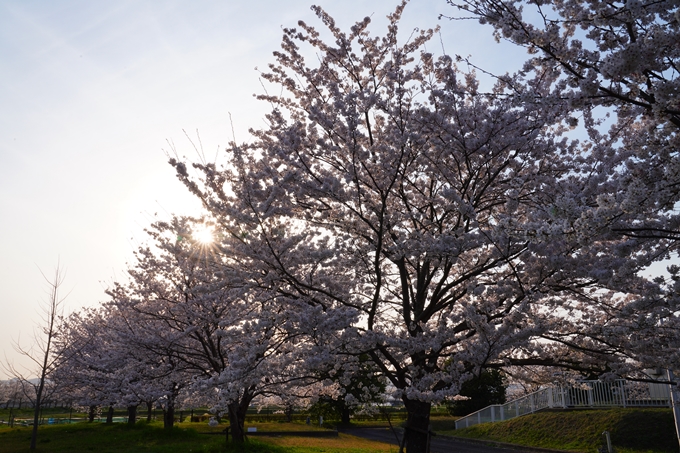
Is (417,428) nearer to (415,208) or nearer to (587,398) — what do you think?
(415,208)

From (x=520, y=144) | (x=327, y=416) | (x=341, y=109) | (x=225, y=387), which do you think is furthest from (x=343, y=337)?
(x=327, y=416)

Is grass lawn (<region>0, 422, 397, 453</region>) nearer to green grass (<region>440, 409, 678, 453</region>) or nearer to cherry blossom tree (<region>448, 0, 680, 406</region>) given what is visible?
green grass (<region>440, 409, 678, 453</region>)

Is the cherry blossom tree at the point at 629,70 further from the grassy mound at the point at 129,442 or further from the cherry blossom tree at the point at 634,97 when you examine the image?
the grassy mound at the point at 129,442

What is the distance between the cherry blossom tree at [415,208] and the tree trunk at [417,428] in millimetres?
25

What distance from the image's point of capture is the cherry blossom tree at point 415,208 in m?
7.77

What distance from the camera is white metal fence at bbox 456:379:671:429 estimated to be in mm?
16375

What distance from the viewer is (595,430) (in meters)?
16.2

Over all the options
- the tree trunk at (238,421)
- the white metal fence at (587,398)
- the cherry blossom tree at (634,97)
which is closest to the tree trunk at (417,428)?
the cherry blossom tree at (634,97)

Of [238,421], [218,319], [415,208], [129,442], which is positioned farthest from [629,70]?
[129,442]

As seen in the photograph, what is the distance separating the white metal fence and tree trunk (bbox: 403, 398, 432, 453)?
7.80m

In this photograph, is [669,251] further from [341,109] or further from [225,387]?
[225,387]

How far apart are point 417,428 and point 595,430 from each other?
1095 centimetres

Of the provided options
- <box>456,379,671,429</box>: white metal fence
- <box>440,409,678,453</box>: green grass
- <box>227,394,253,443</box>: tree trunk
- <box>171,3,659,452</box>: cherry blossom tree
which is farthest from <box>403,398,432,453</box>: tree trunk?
<box>440,409,678,453</box>: green grass

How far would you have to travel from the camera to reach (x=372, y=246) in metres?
9.64
